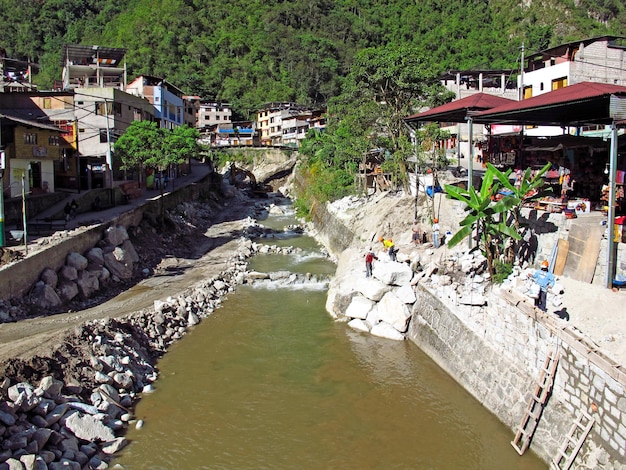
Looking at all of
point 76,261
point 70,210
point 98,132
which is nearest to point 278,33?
point 98,132

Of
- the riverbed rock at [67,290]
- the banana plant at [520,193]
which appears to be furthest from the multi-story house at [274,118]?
the banana plant at [520,193]

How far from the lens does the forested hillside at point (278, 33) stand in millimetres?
98875

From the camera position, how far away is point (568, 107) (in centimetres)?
1612

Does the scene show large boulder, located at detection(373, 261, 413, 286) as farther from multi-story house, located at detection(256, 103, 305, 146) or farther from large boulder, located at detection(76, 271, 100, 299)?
multi-story house, located at detection(256, 103, 305, 146)

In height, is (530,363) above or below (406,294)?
below

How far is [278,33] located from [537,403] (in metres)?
113

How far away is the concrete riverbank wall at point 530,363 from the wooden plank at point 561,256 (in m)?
0.32

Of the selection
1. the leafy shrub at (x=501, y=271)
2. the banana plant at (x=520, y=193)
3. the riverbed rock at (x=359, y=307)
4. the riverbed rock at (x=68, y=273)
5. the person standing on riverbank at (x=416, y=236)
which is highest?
the banana plant at (x=520, y=193)

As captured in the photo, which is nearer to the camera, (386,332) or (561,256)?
(561,256)

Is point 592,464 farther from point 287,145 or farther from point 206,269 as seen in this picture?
point 287,145

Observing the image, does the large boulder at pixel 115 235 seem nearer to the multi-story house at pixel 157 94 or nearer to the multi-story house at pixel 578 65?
the multi-story house at pixel 578 65

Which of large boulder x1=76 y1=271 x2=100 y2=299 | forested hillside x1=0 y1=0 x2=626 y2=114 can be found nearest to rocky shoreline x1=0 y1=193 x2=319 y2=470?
large boulder x1=76 y1=271 x2=100 y2=299

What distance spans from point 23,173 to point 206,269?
37.4ft

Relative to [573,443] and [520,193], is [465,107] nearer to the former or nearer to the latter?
[520,193]
